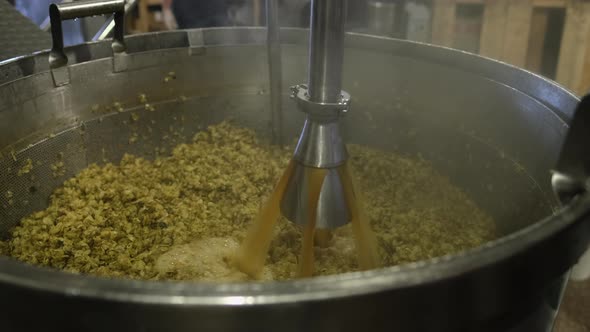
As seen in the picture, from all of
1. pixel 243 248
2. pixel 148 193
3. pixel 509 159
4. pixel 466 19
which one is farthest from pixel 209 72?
pixel 466 19

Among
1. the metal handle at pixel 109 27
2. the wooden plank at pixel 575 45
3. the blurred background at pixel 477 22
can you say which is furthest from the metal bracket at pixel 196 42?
the wooden plank at pixel 575 45

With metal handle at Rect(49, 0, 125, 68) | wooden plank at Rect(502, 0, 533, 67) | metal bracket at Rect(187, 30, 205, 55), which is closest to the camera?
metal handle at Rect(49, 0, 125, 68)

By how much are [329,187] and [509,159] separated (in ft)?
1.68

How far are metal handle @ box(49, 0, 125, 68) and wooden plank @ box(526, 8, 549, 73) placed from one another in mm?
2085

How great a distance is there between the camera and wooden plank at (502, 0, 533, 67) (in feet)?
8.02

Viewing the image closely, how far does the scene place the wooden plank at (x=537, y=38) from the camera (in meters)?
2.51

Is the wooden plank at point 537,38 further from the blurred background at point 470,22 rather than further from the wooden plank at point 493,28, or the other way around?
the wooden plank at point 493,28

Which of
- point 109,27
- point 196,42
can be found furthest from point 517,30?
point 109,27

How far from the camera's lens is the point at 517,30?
2.49 metres

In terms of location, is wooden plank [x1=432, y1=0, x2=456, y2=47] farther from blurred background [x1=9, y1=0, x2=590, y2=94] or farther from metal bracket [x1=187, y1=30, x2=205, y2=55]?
metal bracket [x1=187, y1=30, x2=205, y2=55]

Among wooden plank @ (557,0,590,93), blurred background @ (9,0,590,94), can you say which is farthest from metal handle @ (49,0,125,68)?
wooden plank @ (557,0,590,93)

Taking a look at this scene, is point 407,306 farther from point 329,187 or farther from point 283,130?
point 283,130

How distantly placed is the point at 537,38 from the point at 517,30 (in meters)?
0.16

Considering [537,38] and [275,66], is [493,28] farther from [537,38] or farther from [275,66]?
[275,66]
